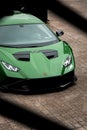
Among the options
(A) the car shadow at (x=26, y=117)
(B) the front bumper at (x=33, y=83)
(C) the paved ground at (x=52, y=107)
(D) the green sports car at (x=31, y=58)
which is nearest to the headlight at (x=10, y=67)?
(D) the green sports car at (x=31, y=58)

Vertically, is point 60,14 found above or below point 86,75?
below

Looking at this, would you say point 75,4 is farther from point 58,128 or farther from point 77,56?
point 58,128

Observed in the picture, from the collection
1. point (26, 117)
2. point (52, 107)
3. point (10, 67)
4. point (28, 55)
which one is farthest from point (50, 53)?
point (26, 117)

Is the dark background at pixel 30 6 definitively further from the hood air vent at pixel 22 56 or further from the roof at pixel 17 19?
the hood air vent at pixel 22 56

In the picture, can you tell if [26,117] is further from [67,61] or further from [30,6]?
[30,6]

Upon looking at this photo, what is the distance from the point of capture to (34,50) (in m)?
9.53

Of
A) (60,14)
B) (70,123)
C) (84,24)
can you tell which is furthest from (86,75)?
(60,14)

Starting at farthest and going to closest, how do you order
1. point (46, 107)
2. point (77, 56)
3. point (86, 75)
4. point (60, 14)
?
point (60, 14)
point (77, 56)
point (86, 75)
point (46, 107)

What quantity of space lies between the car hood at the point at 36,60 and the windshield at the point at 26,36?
0.23 meters

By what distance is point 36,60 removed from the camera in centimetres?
927

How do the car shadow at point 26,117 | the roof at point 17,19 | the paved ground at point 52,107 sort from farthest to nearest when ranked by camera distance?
1. the roof at point 17,19
2. the paved ground at point 52,107
3. the car shadow at point 26,117

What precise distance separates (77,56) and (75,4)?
565cm

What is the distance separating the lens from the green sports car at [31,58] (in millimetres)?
8914

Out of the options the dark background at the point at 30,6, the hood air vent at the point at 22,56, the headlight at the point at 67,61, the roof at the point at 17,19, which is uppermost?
the roof at the point at 17,19
